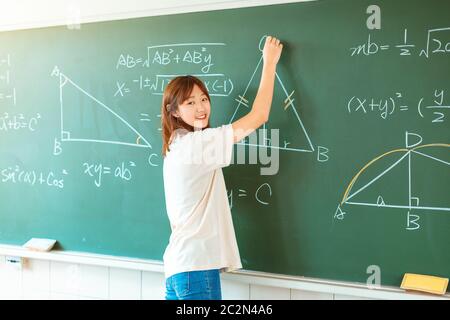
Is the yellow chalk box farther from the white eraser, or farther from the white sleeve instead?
the white eraser

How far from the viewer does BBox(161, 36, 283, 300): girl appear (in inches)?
89.7

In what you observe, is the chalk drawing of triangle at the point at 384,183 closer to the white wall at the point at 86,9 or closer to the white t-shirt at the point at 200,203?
the white t-shirt at the point at 200,203

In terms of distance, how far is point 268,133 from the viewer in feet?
8.16

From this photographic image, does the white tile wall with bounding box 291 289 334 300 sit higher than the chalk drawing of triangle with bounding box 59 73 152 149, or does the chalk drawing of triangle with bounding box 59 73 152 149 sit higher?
the chalk drawing of triangle with bounding box 59 73 152 149

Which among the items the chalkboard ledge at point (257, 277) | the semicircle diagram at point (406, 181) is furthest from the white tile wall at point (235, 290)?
the semicircle diagram at point (406, 181)

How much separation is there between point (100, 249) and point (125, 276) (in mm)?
219

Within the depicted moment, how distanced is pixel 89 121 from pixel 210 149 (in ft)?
3.14

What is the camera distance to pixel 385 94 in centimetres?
225

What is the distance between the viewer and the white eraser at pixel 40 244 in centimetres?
299

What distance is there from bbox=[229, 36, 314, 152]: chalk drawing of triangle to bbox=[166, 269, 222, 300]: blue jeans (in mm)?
697

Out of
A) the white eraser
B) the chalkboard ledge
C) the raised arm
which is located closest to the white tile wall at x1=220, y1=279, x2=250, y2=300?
the chalkboard ledge

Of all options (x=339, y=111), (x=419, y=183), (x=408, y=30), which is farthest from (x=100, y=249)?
(x=408, y=30)

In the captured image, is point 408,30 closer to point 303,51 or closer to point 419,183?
point 303,51

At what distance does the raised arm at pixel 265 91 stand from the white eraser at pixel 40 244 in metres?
1.44
